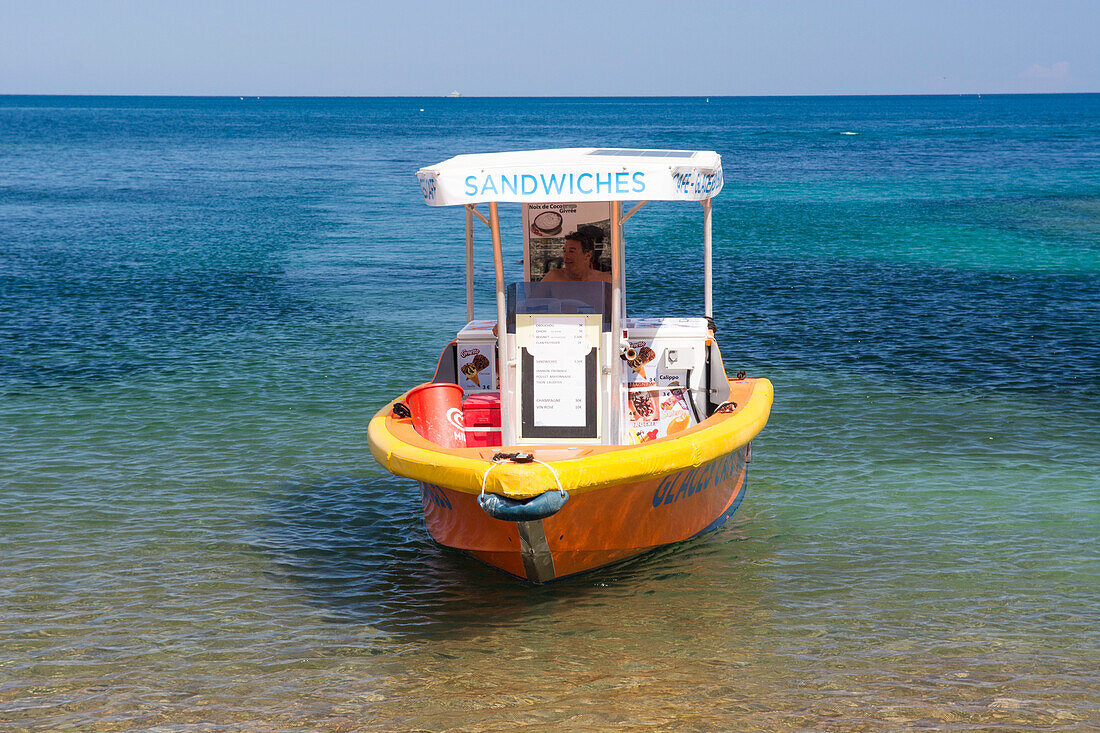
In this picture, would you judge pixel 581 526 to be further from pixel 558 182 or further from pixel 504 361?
pixel 558 182

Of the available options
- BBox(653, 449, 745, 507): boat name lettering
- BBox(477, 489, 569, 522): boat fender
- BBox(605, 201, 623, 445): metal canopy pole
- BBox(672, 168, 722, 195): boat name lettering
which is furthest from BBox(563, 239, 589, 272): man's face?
BBox(477, 489, 569, 522): boat fender

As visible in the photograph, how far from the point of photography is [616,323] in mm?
8531

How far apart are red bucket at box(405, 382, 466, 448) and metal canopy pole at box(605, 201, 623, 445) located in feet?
4.50

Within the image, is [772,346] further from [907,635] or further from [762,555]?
[907,635]

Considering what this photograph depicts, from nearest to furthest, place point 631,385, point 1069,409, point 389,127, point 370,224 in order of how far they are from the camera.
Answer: point 631,385 < point 1069,409 < point 370,224 < point 389,127

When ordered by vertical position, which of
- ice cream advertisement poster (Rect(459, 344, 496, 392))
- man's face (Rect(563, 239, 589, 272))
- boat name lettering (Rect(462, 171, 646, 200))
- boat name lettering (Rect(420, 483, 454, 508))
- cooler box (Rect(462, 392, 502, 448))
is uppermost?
boat name lettering (Rect(462, 171, 646, 200))

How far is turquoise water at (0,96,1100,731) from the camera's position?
6605 mm

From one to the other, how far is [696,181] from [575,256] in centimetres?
158

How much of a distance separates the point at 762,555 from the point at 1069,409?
6.00 metres

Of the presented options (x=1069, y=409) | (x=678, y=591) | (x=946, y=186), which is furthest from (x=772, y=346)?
(x=946, y=186)

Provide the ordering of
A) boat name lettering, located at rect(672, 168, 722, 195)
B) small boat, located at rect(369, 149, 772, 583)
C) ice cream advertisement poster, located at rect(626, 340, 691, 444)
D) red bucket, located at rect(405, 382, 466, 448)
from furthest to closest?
1. ice cream advertisement poster, located at rect(626, 340, 691, 444)
2. red bucket, located at rect(405, 382, 466, 448)
3. boat name lettering, located at rect(672, 168, 722, 195)
4. small boat, located at rect(369, 149, 772, 583)

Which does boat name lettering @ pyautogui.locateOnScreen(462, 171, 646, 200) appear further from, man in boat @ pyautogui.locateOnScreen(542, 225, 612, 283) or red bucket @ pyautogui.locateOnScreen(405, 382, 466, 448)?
red bucket @ pyautogui.locateOnScreen(405, 382, 466, 448)

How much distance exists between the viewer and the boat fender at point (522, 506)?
677cm

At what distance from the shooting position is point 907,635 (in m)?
7.29
